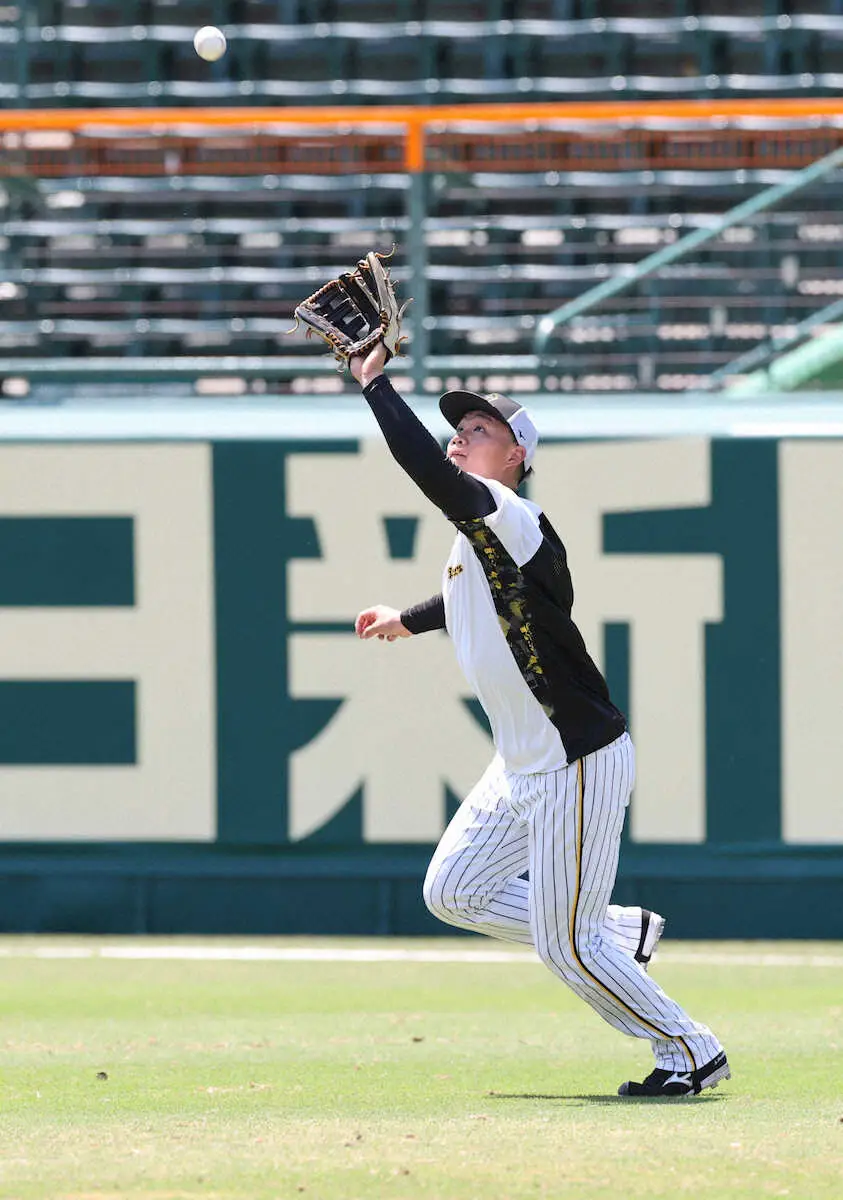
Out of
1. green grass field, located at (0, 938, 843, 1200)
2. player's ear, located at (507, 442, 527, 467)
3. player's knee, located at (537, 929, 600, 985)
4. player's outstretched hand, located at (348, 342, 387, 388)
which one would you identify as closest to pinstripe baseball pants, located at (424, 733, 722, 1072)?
player's knee, located at (537, 929, 600, 985)

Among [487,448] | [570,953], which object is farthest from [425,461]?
[570,953]

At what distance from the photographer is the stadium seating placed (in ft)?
39.4

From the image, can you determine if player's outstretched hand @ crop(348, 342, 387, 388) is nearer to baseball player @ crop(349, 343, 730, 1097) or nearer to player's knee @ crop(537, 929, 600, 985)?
baseball player @ crop(349, 343, 730, 1097)

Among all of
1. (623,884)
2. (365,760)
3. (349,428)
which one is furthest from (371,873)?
(349,428)

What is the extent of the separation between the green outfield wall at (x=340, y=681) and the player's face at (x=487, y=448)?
3562 millimetres

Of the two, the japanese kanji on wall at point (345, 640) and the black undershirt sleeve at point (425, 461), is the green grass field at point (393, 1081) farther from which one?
the black undershirt sleeve at point (425, 461)

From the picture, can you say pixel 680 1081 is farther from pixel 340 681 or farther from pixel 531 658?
pixel 340 681

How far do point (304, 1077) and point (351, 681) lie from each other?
338 centimetres

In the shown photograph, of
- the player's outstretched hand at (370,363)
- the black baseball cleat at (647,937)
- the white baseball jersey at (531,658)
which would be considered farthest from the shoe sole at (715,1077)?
the player's outstretched hand at (370,363)

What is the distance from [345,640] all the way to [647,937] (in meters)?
3.66

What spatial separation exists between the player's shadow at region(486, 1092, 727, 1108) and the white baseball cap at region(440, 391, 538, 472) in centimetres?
168

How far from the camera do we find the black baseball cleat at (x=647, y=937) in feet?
17.6

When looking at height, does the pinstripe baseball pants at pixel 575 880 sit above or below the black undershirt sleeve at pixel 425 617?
below

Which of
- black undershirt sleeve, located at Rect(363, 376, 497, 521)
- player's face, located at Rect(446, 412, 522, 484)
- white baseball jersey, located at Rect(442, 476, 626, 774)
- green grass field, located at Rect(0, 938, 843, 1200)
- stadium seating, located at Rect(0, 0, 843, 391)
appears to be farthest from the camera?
stadium seating, located at Rect(0, 0, 843, 391)
